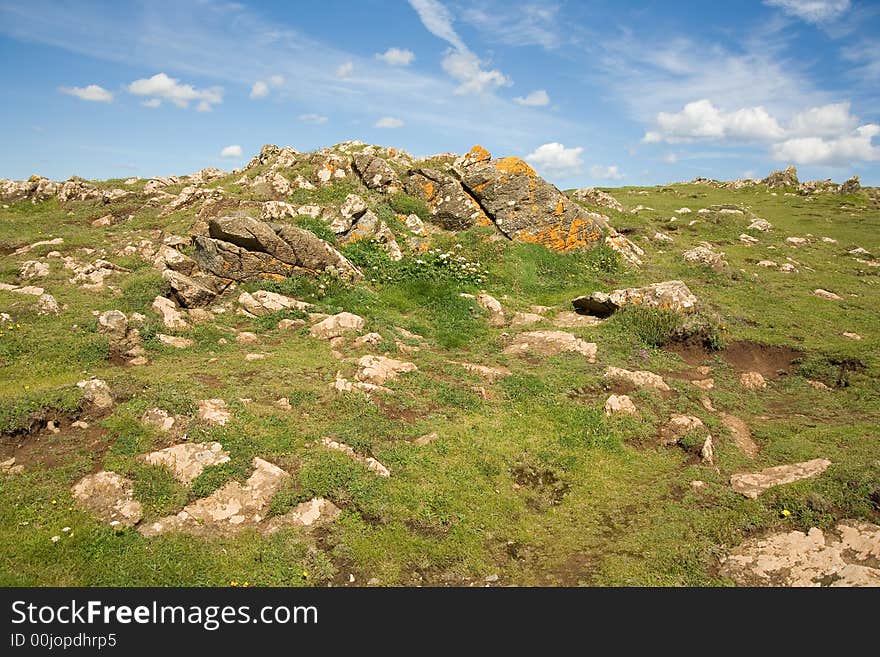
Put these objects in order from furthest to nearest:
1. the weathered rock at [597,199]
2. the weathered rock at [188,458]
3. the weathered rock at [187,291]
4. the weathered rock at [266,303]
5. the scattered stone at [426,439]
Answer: the weathered rock at [597,199] → the weathered rock at [266,303] → the weathered rock at [187,291] → the scattered stone at [426,439] → the weathered rock at [188,458]

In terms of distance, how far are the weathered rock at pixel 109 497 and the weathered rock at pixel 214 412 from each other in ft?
7.10

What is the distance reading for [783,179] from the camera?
212ft

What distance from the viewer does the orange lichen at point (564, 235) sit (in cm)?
2717

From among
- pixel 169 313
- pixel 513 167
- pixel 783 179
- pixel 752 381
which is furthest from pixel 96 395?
pixel 783 179

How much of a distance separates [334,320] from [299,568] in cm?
1070

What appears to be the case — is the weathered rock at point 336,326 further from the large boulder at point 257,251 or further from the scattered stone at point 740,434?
the scattered stone at point 740,434

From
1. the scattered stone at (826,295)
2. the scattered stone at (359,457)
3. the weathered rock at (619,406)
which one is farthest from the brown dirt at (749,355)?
the scattered stone at (359,457)

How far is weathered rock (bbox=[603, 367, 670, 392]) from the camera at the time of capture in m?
14.9

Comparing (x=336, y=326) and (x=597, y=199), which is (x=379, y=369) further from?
(x=597, y=199)

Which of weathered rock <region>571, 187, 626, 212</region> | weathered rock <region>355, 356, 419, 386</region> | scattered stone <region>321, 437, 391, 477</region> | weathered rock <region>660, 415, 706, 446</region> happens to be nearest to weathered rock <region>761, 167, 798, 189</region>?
weathered rock <region>571, 187, 626, 212</region>

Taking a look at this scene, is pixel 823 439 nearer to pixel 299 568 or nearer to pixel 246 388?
pixel 299 568

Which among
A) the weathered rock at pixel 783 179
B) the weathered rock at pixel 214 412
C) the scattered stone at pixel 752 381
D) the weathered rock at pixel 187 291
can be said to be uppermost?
the weathered rock at pixel 783 179

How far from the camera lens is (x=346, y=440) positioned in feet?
37.1

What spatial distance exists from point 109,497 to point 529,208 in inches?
958
